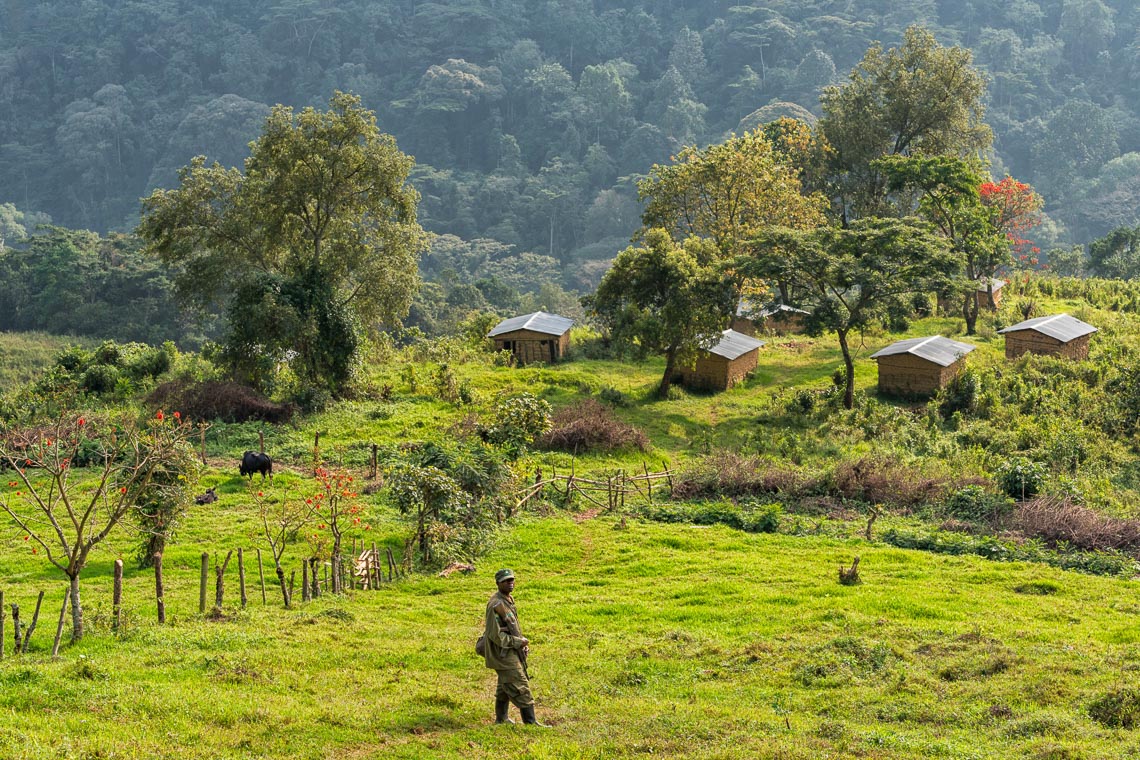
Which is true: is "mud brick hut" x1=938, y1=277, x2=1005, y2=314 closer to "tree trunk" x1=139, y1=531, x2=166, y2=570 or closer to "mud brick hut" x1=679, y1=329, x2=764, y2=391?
"mud brick hut" x1=679, y1=329, x2=764, y2=391

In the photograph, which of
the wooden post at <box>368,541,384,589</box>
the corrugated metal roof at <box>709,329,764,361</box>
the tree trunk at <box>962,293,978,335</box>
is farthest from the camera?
the tree trunk at <box>962,293,978,335</box>

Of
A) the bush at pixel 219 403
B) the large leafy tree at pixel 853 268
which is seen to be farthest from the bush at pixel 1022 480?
the bush at pixel 219 403

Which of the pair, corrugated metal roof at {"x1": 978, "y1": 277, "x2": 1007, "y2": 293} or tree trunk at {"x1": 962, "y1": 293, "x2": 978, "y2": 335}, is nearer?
tree trunk at {"x1": 962, "y1": 293, "x2": 978, "y2": 335}

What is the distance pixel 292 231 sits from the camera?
39.9 meters

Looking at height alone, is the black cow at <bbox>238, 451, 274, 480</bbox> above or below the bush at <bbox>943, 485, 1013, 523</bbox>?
above

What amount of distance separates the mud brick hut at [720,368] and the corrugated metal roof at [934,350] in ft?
17.3

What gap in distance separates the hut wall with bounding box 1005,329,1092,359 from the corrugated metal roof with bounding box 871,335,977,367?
314 cm

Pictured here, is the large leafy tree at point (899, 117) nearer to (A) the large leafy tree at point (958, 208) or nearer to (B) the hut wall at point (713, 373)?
(A) the large leafy tree at point (958, 208)

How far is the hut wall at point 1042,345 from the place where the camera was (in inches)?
1718

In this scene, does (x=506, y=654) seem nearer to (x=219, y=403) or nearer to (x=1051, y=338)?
(x=219, y=403)

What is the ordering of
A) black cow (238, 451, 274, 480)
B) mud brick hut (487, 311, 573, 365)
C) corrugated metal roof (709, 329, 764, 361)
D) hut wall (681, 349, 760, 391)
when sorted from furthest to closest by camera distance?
mud brick hut (487, 311, 573, 365) < hut wall (681, 349, 760, 391) < corrugated metal roof (709, 329, 764, 361) < black cow (238, 451, 274, 480)

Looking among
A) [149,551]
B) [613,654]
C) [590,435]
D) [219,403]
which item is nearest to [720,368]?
[590,435]

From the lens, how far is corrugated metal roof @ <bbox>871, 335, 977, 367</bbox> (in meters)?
40.5

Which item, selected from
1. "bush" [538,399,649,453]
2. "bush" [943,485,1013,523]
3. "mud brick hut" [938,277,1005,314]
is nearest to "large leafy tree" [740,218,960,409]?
"bush" [538,399,649,453]
